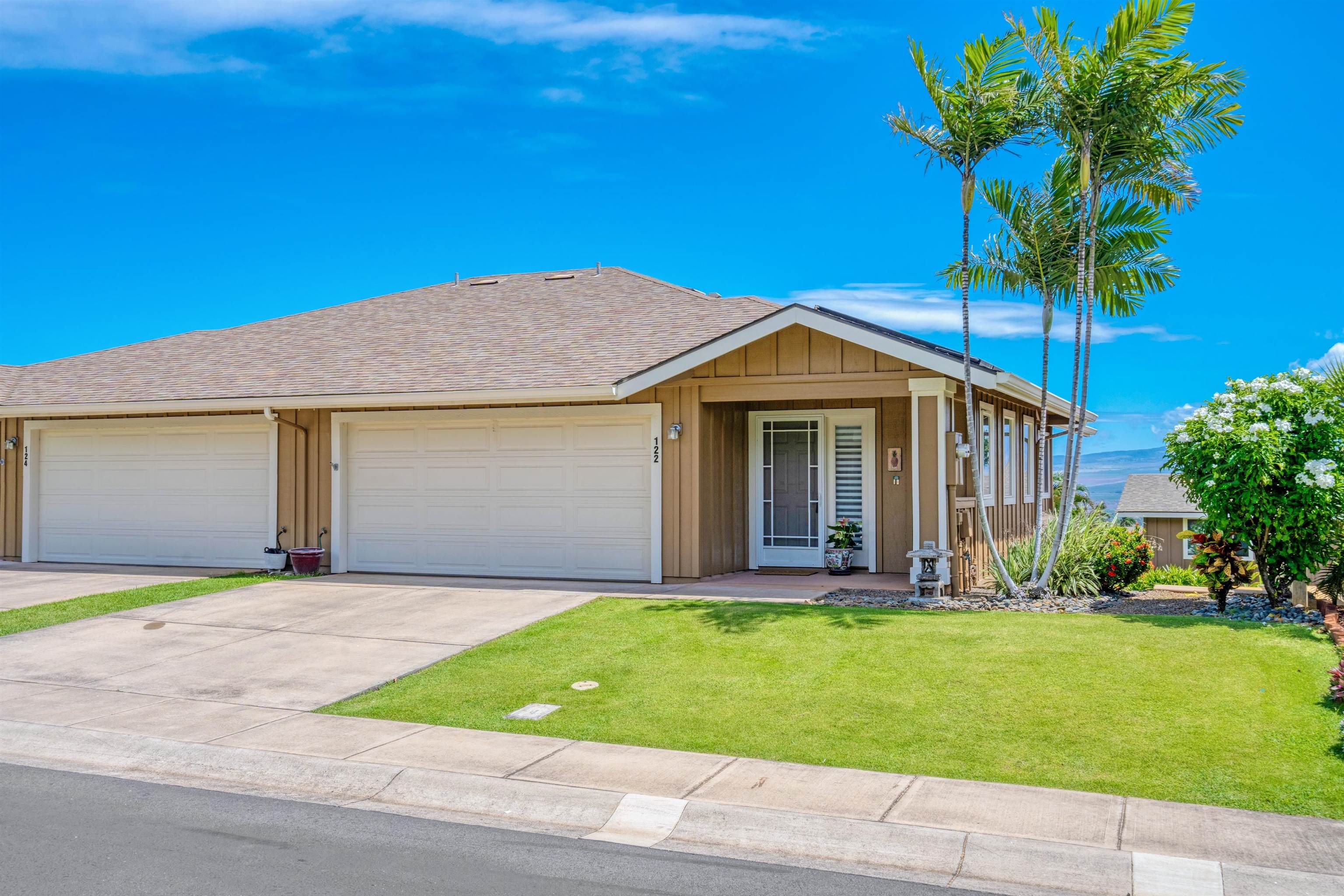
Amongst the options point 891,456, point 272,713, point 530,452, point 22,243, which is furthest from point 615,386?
point 22,243

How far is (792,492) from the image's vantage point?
15266mm

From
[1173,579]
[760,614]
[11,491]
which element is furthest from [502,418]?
[1173,579]

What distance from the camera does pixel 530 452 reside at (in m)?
14.5

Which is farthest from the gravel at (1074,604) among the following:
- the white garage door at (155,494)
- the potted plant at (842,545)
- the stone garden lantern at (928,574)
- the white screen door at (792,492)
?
the white garage door at (155,494)

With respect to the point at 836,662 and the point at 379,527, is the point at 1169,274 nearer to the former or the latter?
the point at 836,662

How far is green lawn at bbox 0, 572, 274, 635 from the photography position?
11.3 metres

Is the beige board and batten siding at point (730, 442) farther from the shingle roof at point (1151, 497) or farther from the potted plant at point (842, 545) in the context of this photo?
the shingle roof at point (1151, 497)

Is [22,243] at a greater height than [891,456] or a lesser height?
greater

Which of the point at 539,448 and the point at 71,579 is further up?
the point at 539,448

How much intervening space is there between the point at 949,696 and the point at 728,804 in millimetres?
2653

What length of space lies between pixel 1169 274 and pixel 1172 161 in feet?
4.56

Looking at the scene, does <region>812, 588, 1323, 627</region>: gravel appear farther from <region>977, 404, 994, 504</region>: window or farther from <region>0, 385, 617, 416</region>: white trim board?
<region>0, 385, 617, 416</region>: white trim board

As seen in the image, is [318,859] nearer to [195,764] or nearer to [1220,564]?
[195,764]

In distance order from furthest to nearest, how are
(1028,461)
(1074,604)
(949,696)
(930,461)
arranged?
(1028,461) → (930,461) → (1074,604) → (949,696)
